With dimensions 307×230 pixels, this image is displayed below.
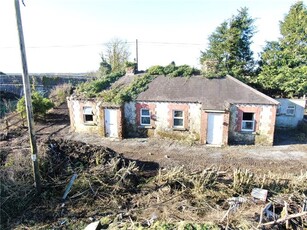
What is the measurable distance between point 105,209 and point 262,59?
2073 cm

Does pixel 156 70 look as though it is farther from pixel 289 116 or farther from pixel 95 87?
pixel 289 116

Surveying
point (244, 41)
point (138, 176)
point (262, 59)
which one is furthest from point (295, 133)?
point (138, 176)

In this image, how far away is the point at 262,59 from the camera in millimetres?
22625

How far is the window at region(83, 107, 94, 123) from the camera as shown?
17766 mm

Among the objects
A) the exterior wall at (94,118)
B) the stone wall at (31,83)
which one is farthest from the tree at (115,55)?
the exterior wall at (94,118)

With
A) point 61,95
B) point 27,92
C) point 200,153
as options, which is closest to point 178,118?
point 200,153

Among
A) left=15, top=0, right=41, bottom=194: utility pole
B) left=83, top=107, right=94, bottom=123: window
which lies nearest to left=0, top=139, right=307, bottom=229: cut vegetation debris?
left=15, top=0, right=41, bottom=194: utility pole

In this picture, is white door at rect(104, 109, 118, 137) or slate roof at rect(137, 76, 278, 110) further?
white door at rect(104, 109, 118, 137)

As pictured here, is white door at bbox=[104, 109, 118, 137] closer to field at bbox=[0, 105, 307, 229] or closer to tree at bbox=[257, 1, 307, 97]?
field at bbox=[0, 105, 307, 229]

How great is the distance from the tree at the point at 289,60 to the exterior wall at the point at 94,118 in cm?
1391

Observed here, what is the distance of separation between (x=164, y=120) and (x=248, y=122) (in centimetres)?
564

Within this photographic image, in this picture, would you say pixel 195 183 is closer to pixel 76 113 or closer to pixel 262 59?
pixel 76 113

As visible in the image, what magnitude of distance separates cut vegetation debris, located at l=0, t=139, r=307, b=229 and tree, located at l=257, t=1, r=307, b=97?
491 inches

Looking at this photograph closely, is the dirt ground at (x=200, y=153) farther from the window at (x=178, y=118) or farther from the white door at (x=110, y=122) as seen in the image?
the window at (x=178, y=118)
